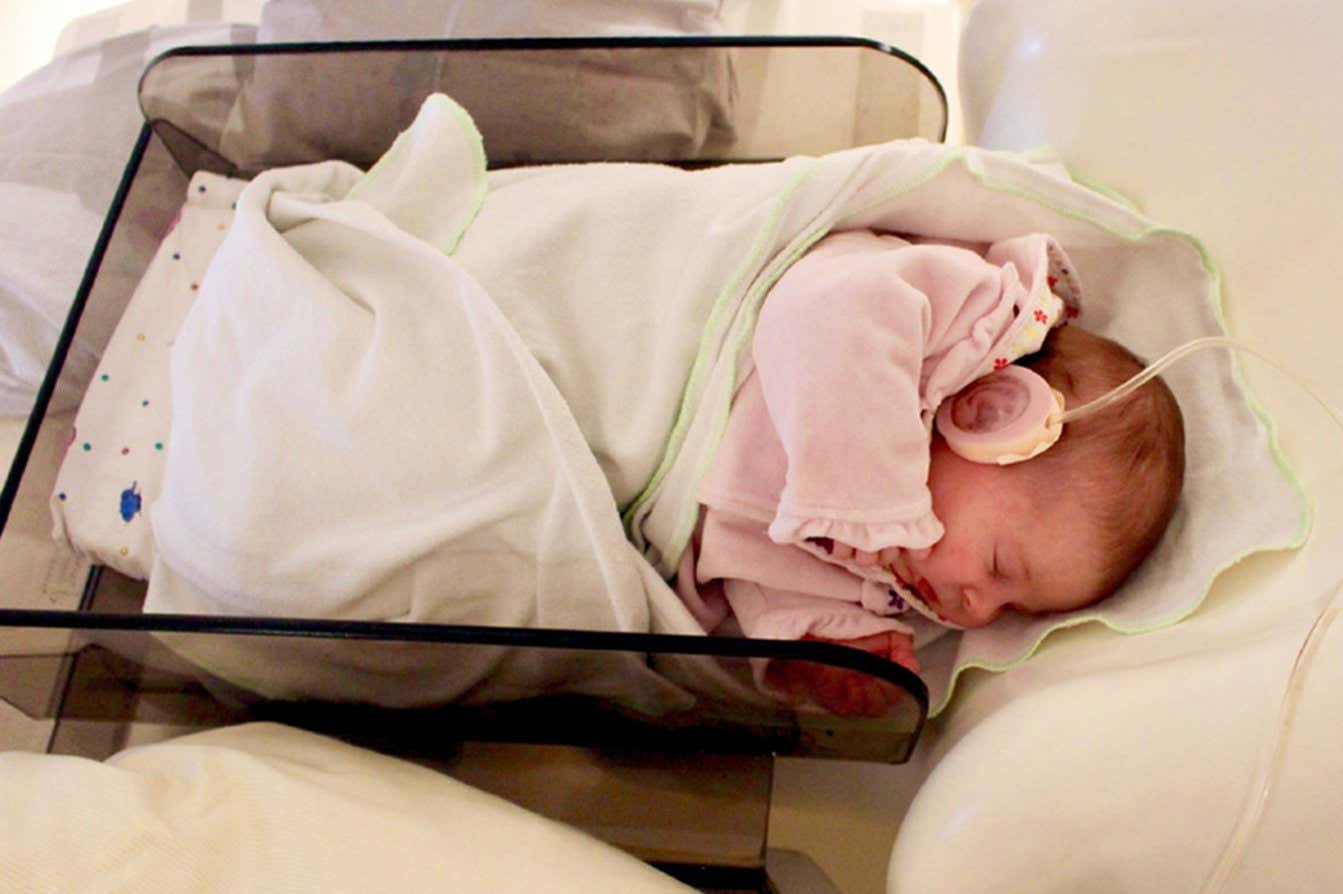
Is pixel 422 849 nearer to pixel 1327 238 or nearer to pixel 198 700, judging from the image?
pixel 198 700

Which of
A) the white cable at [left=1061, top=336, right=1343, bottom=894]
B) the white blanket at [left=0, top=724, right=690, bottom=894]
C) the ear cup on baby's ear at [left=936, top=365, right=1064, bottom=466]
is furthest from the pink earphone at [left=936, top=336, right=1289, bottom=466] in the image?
the white blanket at [left=0, top=724, right=690, bottom=894]

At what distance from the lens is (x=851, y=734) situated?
68 cm

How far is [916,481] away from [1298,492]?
23cm

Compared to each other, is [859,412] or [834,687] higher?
[859,412]

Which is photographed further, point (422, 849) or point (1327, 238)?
point (1327, 238)

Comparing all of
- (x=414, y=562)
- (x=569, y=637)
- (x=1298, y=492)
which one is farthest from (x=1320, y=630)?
(x=414, y=562)

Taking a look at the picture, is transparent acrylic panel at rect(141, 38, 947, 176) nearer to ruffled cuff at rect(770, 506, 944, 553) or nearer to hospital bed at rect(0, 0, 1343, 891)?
hospital bed at rect(0, 0, 1343, 891)

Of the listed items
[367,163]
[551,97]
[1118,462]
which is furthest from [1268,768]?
[367,163]

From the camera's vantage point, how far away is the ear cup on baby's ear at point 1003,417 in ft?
2.14

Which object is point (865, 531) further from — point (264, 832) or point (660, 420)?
point (264, 832)

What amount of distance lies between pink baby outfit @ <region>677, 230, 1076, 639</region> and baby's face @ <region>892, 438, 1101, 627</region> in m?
0.02

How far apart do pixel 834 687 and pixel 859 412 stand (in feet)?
0.55

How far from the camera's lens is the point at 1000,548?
68 centimetres

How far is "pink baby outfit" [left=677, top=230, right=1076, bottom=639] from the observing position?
66 centimetres
